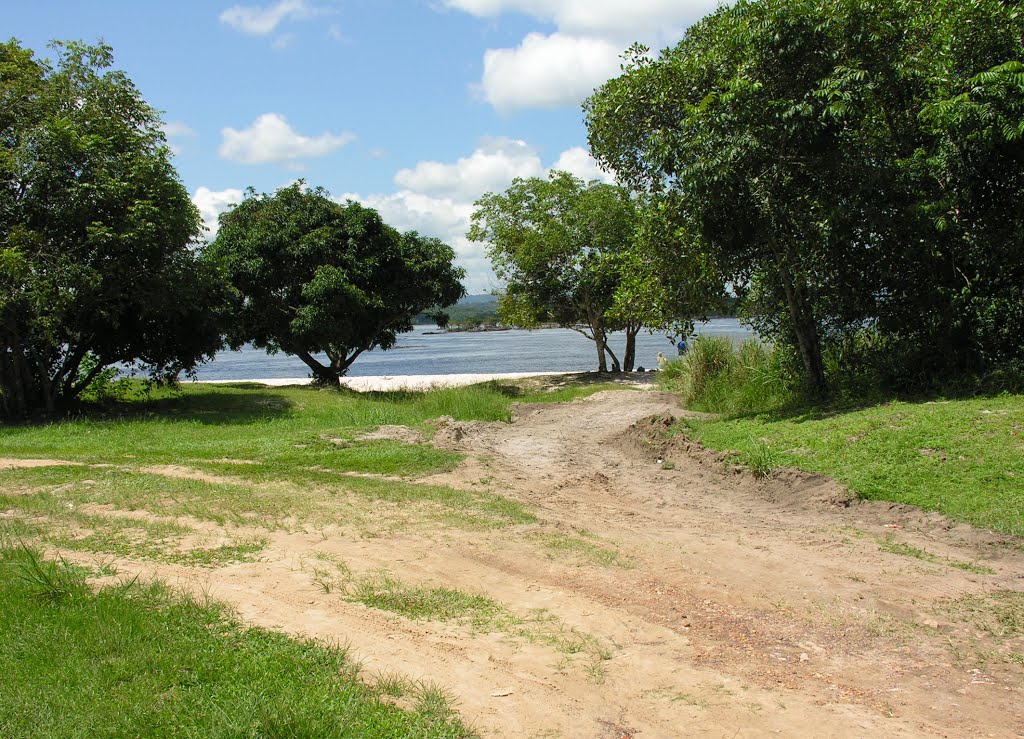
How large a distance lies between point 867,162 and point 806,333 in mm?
2991

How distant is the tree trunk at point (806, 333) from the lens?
13750 mm

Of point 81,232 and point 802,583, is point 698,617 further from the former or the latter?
point 81,232

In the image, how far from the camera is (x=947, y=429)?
9547mm

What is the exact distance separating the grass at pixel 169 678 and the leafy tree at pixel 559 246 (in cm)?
2237

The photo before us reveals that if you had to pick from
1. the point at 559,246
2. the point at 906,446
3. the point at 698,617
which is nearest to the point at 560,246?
the point at 559,246

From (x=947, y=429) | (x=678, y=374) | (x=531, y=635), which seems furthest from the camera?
(x=678, y=374)

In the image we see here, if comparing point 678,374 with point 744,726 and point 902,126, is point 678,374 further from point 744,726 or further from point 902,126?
point 744,726

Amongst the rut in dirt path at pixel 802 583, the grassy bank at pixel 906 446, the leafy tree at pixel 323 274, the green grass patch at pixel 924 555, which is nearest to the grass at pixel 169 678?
the rut in dirt path at pixel 802 583

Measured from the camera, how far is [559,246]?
2772 centimetres

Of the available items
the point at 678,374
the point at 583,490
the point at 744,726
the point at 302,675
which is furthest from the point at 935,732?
the point at 678,374

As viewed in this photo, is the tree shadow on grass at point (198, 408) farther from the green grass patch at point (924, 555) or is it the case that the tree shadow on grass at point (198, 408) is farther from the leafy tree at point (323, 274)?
the green grass patch at point (924, 555)

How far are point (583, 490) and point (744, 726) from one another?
237 inches

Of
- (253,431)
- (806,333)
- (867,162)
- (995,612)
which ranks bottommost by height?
(995,612)

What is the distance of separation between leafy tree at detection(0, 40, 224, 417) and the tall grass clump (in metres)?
11.0
